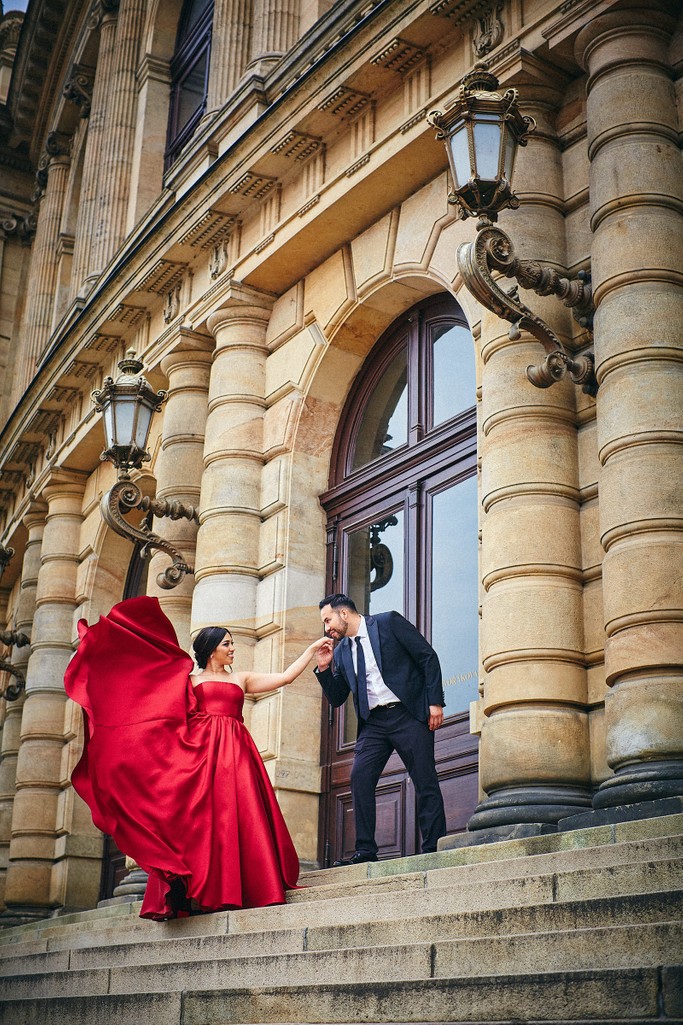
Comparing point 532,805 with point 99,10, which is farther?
point 99,10

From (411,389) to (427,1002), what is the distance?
7.31 m

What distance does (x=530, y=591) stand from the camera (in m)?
8.08

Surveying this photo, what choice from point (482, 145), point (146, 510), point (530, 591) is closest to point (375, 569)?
point (146, 510)

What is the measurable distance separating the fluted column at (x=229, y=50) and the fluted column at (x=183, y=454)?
8.97 ft

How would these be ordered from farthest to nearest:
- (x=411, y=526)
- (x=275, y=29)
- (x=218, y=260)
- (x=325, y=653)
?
(x=275, y=29)
(x=218, y=260)
(x=411, y=526)
(x=325, y=653)

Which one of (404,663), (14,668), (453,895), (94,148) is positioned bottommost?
(453,895)

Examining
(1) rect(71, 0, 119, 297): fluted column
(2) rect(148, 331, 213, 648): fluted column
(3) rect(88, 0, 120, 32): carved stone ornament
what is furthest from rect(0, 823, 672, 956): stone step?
(3) rect(88, 0, 120, 32): carved stone ornament

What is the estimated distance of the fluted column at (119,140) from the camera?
17703 mm

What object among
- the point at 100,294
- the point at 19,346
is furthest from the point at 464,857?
the point at 19,346

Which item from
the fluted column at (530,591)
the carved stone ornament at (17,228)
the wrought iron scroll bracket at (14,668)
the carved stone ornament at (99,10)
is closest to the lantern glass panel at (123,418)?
the fluted column at (530,591)

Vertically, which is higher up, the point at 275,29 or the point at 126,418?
the point at 275,29

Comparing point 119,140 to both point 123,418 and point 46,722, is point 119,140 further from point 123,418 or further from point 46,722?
point 123,418

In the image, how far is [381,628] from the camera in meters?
8.94

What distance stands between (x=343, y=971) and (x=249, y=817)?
9.41 feet
